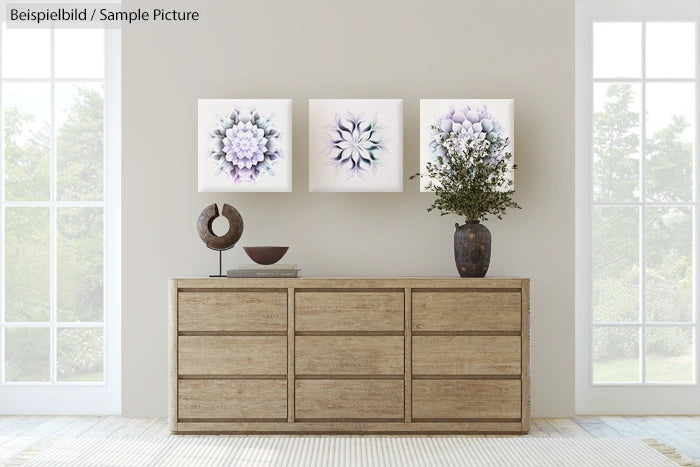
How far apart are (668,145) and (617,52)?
1.96 ft

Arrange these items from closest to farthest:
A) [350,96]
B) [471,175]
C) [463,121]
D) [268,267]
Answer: [268,267] → [471,175] → [463,121] → [350,96]

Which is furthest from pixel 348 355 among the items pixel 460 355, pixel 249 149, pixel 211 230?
pixel 249 149

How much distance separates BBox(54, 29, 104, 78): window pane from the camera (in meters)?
4.23

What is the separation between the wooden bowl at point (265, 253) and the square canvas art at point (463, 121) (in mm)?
814

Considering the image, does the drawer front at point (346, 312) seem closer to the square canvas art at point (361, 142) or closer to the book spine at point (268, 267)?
the book spine at point (268, 267)

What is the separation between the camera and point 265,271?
370cm

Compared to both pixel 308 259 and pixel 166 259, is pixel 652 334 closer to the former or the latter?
pixel 308 259

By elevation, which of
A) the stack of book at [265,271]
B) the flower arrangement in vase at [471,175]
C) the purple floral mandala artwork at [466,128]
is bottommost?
the stack of book at [265,271]

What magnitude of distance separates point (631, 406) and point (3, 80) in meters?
3.95

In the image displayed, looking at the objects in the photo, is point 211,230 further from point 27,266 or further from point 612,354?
point 612,354

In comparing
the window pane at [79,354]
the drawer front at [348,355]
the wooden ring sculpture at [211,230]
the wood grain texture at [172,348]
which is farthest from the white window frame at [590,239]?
the window pane at [79,354]

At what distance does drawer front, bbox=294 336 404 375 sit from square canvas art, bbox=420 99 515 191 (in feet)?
2.83

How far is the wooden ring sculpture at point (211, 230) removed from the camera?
3.76 meters

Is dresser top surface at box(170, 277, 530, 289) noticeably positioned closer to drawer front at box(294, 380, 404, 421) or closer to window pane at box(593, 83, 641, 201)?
drawer front at box(294, 380, 404, 421)
